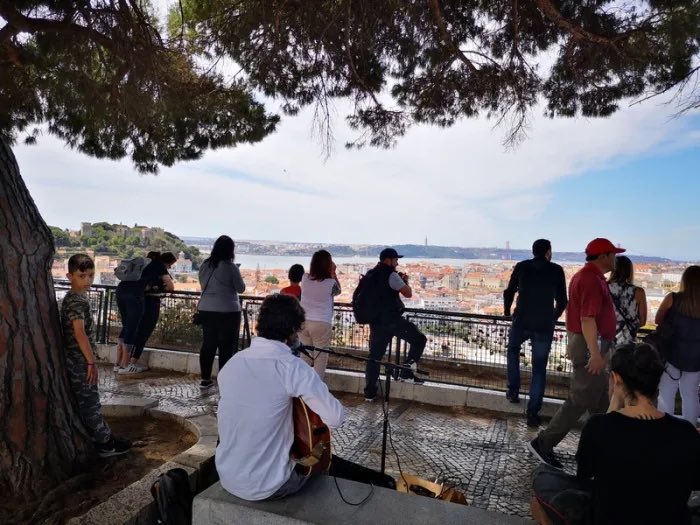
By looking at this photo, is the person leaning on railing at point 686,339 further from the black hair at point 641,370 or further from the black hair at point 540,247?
the black hair at point 641,370

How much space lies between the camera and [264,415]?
2408 millimetres

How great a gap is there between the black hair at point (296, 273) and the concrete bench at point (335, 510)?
384 cm

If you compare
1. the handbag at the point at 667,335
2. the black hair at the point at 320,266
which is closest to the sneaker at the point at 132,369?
the black hair at the point at 320,266

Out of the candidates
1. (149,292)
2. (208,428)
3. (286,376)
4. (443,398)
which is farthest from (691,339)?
(149,292)

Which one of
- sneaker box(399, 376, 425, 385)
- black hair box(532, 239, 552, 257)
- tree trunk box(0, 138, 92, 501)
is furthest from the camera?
sneaker box(399, 376, 425, 385)

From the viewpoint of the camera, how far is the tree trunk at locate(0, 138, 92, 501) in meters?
3.10

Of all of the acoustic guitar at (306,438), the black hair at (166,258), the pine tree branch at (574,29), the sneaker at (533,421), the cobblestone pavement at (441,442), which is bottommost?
the cobblestone pavement at (441,442)

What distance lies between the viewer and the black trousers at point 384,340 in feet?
19.5

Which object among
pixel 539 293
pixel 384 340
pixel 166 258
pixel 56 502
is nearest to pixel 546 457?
pixel 539 293

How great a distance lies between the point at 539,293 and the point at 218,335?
3.72 meters

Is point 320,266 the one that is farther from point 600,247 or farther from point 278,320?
point 278,320

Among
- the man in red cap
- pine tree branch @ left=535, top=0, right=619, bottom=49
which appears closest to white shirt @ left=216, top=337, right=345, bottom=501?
the man in red cap

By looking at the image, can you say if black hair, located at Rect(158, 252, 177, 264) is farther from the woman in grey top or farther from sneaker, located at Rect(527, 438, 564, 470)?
sneaker, located at Rect(527, 438, 564, 470)

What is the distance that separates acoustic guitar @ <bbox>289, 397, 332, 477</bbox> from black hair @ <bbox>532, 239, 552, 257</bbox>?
3600 millimetres
